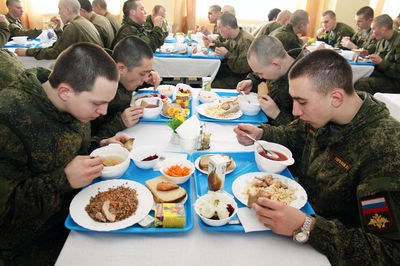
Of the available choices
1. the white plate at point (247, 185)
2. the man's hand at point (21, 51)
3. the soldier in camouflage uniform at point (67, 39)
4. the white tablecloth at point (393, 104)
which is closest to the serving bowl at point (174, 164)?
the white plate at point (247, 185)

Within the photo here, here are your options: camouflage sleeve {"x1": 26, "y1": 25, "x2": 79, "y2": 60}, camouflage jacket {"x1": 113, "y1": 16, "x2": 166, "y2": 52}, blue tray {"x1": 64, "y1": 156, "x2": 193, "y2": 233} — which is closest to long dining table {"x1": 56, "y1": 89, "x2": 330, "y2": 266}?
blue tray {"x1": 64, "y1": 156, "x2": 193, "y2": 233}

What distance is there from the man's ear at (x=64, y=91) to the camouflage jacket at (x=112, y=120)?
20.0 inches

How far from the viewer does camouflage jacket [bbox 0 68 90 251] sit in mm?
1152

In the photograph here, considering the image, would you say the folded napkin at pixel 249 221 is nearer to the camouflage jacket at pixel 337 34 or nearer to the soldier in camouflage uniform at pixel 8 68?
the soldier in camouflage uniform at pixel 8 68

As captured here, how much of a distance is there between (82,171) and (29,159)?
10.6 inches

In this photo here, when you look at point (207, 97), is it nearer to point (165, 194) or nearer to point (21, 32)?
point (165, 194)

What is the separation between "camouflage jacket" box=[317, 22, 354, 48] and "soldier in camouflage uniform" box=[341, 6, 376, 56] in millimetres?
207

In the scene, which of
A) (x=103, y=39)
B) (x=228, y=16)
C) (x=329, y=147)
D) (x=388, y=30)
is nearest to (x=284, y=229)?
(x=329, y=147)

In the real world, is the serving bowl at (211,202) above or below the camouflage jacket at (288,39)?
below

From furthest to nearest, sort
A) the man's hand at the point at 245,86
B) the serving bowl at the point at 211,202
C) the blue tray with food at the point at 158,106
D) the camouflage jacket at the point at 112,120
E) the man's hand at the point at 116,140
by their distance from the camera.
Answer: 1. the man's hand at the point at 245,86
2. the blue tray with food at the point at 158,106
3. the camouflage jacket at the point at 112,120
4. the man's hand at the point at 116,140
5. the serving bowl at the point at 211,202

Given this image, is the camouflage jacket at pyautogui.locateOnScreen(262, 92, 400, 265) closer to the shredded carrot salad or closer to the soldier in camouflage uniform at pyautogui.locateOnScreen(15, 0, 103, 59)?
the shredded carrot salad

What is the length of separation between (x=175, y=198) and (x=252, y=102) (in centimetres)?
150

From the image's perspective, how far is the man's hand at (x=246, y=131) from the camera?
1.83m

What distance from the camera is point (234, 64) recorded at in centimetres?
414
